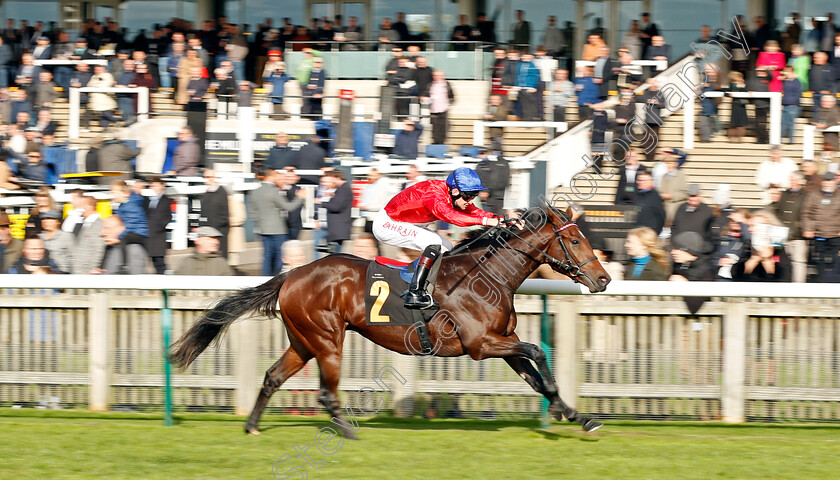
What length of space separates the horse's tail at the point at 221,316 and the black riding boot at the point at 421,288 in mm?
791

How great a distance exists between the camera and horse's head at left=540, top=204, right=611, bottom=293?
530 centimetres

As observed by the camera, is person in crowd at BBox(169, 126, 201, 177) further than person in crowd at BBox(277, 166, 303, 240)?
Yes

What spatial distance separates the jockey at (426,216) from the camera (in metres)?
5.30

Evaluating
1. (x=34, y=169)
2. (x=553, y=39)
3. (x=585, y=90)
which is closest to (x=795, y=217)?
(x=585, y=90)

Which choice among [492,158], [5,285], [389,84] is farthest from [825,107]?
[5,285]

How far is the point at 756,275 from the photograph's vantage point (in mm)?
7254

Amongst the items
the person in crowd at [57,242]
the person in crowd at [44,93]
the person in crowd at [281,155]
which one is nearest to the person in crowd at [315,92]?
the person in crowd at [281,155]

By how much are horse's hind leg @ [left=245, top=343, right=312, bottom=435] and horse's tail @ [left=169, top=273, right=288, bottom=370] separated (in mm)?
261

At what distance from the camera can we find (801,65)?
11180mm

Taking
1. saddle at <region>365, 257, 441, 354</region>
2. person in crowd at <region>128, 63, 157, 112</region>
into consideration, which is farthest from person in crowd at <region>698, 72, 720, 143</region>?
person in crowd at <region>128, 63, 157, 112</region>

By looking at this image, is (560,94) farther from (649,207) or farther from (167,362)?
(167,362)

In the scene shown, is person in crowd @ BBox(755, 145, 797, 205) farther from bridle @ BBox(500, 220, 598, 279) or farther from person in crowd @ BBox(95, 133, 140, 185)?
person in crowd @ BBox(95, 133, 140, 185)

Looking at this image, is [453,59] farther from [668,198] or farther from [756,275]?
[756,275]

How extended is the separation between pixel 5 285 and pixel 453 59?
8.13 metres
